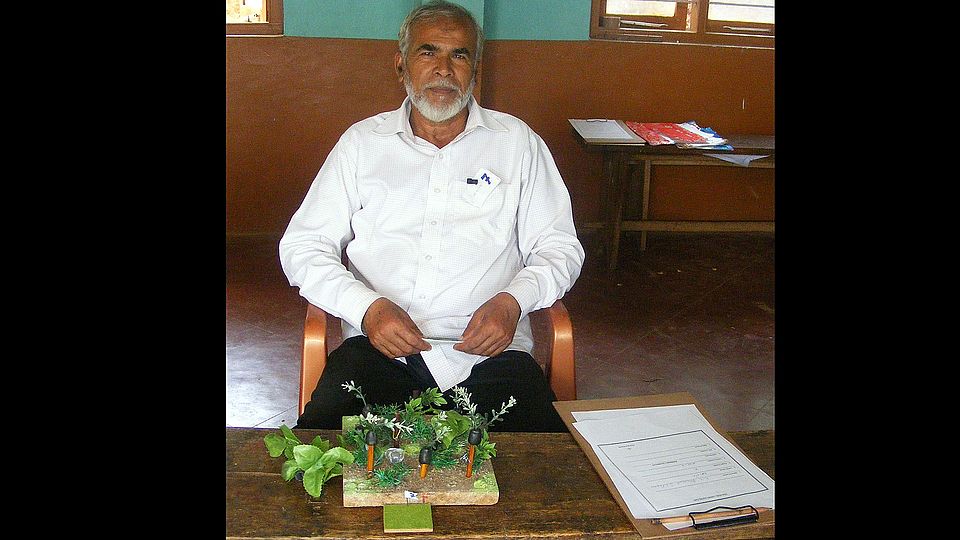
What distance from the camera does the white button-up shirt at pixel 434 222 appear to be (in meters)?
2.04

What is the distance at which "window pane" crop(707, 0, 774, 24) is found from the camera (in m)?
4.56

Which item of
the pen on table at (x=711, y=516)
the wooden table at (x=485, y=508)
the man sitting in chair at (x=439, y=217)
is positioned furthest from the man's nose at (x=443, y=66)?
the pen on table at (x=711, y=516)

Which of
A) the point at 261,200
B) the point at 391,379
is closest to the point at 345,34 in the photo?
the point at 261,200

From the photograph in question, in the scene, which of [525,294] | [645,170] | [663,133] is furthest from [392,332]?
[645,170]

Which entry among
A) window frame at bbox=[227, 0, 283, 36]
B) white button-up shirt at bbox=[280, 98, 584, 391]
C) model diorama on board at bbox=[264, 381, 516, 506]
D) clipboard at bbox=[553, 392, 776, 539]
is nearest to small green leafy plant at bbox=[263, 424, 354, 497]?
model diorama on board at bbox=[264, 381, 516, 506]

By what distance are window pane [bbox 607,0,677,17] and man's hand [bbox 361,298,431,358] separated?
3.05m

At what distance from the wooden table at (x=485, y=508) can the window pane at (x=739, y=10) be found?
3684mm

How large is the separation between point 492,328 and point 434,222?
343mm

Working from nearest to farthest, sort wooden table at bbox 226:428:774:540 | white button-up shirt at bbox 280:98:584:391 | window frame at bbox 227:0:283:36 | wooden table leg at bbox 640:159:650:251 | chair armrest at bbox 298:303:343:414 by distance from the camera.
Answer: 1. wooden table at bbox 226:428:774:540
2. chair armrest at bbox 298:303:343:414
3. white button-up shirt at bbox 280:98:584:391
4. window frame at bbox 227:0:283:36
5. wooden table leg at bbox 640:159:650:251

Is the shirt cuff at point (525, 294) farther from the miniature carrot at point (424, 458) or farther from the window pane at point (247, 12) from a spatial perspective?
the window pane at point (247, 12)

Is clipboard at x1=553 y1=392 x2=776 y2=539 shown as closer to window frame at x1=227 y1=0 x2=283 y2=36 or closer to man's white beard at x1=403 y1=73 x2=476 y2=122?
man's white beard at x1=403 y1=73 x2=476 y2=122
